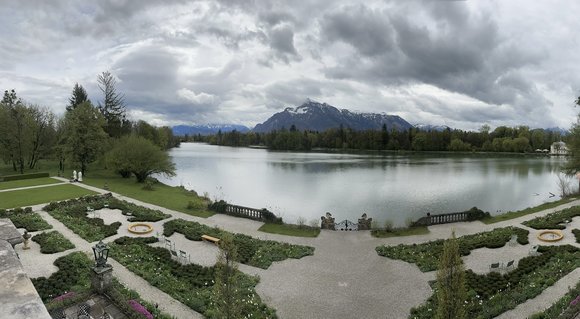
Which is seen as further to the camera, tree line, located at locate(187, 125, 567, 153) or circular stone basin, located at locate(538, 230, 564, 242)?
tree line, located at locate(187, 125, 567, 153)

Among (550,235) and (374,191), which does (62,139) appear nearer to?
(374,191)

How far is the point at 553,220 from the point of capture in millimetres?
24109

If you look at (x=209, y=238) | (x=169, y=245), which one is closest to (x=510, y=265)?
(x=209, y=238)

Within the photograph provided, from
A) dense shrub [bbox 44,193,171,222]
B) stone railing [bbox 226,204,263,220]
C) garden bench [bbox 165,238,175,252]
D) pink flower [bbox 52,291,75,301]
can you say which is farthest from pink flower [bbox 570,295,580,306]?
dense shrub [bbox 44,193,171,222]

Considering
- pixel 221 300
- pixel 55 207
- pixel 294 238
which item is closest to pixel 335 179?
pixel 294 238

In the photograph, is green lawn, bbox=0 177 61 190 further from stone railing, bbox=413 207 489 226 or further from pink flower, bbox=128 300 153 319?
stone railing, bbox=413 207 489 226

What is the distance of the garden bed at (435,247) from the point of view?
1809cm

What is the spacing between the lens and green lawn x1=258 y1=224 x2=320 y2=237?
23.5 m

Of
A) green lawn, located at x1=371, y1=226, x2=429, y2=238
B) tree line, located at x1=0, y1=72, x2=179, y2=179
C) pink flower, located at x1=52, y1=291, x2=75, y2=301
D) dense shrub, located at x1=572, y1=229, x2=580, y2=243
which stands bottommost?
pink flower, located at x1=52, y1=291, x2=75, y2=301

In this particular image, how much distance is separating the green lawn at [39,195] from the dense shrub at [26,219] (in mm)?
3442

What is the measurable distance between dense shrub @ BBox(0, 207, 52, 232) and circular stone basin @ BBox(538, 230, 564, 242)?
30.5m

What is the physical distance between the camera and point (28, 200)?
3075cm

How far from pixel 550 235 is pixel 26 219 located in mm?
33697

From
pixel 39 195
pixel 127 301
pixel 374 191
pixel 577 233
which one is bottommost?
pixel 127 301
